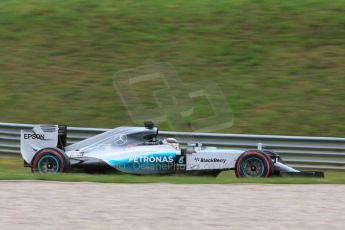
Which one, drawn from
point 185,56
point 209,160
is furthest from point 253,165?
point 185,56

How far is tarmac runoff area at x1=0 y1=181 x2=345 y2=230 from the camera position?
24.2ft

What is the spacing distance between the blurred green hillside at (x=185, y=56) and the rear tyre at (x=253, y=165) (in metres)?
3.92

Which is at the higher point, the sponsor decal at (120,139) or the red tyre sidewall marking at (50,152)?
the sponsor decal at (120,139)

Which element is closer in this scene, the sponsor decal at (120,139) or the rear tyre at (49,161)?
the rear tyre at (49,161)

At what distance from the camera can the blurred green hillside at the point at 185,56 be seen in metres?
16.1

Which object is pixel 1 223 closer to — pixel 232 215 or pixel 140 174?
pixel 232 215

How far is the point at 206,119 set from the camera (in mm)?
15961

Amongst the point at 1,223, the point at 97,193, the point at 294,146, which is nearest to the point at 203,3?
the point at 294,146

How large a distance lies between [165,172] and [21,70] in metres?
8.14

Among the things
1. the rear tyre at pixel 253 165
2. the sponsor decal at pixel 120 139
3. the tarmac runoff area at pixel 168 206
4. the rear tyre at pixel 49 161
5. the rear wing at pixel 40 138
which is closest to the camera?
the tarmac runoff area at pixel 168 206

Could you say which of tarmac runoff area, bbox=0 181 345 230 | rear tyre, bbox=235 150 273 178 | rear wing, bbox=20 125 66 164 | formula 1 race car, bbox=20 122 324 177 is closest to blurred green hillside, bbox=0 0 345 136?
rear wing, bbox=20 125 66 164

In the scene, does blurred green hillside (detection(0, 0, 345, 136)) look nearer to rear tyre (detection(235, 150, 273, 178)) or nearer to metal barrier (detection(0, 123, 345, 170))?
metal barrier (detection(0, 123, 345, 170))

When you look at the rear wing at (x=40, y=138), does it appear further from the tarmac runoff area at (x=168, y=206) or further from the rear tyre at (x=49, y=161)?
the tarmac runoff area at (x=168, y=206)

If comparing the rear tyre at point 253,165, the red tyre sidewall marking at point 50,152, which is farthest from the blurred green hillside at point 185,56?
the red tyre sidewall marking at point 50,152
